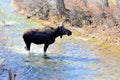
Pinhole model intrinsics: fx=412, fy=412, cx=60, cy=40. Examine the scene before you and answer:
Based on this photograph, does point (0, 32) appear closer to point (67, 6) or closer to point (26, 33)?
point (26, 33)

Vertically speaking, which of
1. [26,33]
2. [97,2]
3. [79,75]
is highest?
[97,2]

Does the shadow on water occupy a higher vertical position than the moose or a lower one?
lower

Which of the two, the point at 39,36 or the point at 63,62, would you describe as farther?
the point at 39,36

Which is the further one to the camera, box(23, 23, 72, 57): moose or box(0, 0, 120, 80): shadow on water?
box(23, 23, 72, 57): moose

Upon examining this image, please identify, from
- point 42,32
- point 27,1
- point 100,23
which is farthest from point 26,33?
point 27,1

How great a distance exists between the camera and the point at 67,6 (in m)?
28.8

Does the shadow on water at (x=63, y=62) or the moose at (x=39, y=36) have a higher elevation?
the moose at (x=39, y=36)

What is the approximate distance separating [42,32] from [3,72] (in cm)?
371

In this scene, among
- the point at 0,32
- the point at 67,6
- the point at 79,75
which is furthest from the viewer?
the point at 67,6

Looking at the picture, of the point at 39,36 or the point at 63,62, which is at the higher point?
the point at 39,36

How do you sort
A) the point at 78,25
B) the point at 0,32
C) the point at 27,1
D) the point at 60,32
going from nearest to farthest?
A: the point at 0,32
the point at 60,32
the point at 78,25
the point at 27,1

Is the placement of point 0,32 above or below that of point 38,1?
below

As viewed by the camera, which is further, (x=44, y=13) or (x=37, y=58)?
(x=44, y=13)

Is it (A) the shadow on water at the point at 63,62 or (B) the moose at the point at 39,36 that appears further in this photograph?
(B) the moose at the point at 39,36
